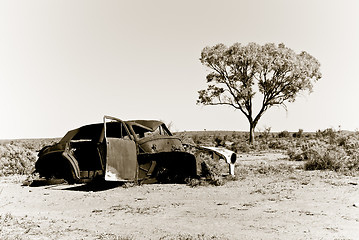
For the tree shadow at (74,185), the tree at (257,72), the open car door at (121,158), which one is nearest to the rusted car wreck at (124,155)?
the open car door at (121,158)

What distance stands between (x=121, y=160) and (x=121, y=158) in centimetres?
4

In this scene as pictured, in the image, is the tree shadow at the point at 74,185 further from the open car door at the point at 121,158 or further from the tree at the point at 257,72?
the tree at the point at 257,72

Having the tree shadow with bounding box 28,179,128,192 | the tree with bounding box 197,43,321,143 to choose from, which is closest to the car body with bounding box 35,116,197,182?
the tree shadow with bounding box 28,179,128,192

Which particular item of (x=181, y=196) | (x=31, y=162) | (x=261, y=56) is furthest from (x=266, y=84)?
(x=181, y=196)

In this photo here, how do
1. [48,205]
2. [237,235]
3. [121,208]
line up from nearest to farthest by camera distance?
[237,235] → [121,208] → [48,205]

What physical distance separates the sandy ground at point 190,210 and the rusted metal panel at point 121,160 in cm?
49

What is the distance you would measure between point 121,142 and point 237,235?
373cm

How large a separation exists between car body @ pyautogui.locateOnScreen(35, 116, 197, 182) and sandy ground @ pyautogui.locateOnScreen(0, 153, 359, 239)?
41cm

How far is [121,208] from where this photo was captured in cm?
668

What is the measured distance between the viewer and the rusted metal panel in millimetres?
7332

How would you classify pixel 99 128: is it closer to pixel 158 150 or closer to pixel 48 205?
pixel 158 150

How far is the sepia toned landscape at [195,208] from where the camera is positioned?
4.97 m

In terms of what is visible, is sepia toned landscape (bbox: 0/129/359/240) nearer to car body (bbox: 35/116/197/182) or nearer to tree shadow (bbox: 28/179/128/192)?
tree shadow (bbox: 28/179/128/192)

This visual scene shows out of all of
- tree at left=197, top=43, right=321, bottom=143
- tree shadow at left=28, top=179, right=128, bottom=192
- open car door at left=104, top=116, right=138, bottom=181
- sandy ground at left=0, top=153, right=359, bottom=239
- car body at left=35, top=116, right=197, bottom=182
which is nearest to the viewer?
sandy ground at left=0, top=153, right=359, bottom=239
